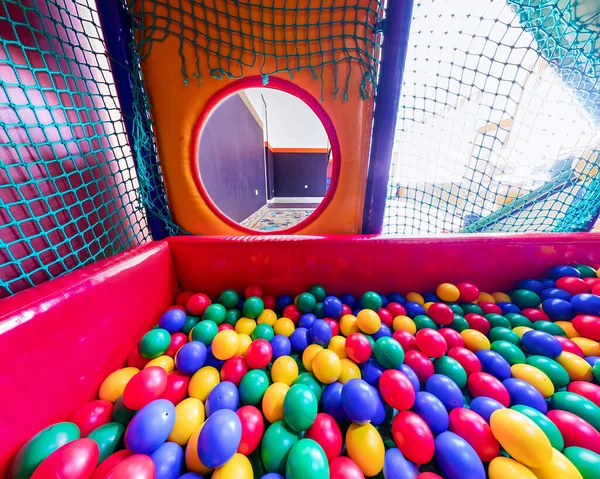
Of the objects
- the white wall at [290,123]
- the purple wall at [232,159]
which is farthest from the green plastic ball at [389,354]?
the white wall at [290,123]

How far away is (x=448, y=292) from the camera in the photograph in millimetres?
1031

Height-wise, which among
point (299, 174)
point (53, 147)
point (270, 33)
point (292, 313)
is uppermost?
point (270, 33)

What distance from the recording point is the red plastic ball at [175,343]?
0.84m

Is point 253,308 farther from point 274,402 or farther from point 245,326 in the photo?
point 274,402

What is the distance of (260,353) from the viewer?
780mm

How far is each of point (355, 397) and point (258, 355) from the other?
1.13ft

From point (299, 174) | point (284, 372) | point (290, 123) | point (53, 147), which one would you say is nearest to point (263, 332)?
point (284, 372)

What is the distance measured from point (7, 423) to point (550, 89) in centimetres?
234

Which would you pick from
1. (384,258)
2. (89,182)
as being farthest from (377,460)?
(89,182)

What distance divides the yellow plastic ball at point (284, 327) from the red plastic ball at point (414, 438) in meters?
0.47

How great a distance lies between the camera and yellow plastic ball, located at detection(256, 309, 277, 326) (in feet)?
3.29

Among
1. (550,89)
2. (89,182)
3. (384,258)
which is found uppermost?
(550,89)

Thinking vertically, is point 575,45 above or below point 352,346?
above

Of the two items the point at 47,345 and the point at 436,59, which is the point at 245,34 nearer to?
the point at 436,59
